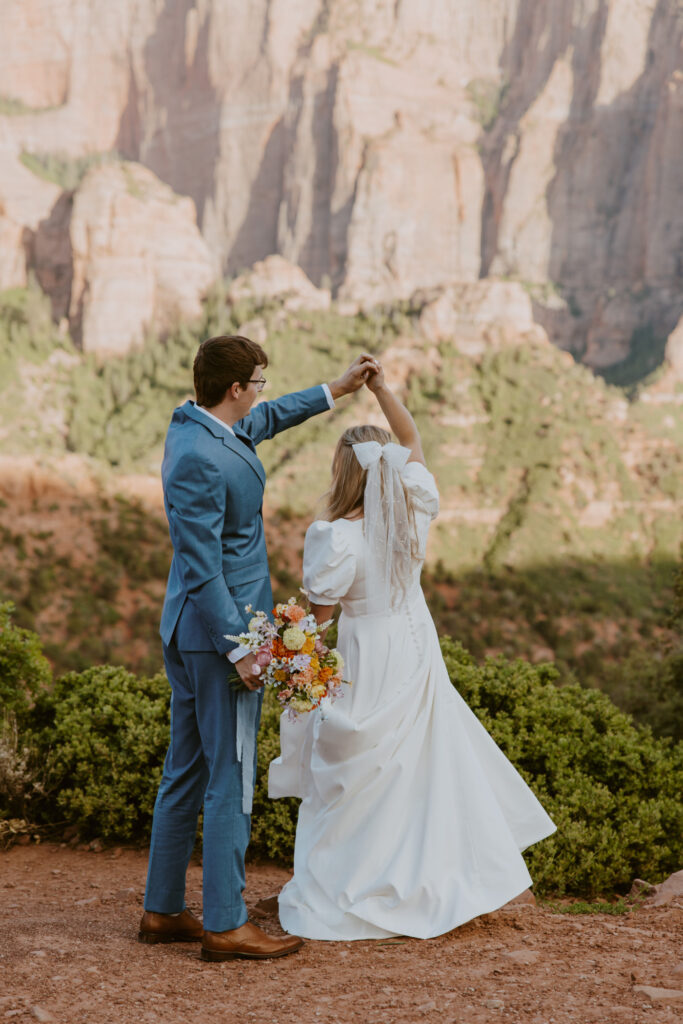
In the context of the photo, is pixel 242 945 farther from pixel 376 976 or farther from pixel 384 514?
pixel 384 514

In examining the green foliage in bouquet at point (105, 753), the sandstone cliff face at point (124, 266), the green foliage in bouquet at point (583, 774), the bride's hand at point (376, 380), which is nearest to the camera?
the bride's hand at point (376, 380)

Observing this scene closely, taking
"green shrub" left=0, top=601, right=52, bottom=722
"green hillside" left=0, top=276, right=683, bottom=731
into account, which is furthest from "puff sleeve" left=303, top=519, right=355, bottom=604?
"green hillside" left=0, top=276, right=683, bottom=731

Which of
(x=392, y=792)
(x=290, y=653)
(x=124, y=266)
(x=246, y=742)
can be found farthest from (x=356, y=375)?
(x=124, y=266)

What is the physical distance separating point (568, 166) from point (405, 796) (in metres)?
74.1

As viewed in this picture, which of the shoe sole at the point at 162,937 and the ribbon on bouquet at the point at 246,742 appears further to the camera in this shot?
the shoe sole at the point at 162,937

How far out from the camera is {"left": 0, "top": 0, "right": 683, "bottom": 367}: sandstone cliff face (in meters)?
64.9

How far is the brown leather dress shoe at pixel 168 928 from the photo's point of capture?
3.35m

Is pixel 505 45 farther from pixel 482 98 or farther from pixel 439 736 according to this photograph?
pixel 439 736

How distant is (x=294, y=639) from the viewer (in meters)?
2.94

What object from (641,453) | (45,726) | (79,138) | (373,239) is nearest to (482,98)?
(373,239)

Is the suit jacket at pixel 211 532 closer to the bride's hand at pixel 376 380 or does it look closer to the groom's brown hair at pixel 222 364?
the groom's brown hair at pixel 222 364

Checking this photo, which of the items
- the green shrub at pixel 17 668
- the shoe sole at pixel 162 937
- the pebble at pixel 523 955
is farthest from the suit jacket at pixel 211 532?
the green shrub at pixel 17 668

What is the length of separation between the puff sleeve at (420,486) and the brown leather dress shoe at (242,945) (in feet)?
5.29

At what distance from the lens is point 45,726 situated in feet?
19.2
